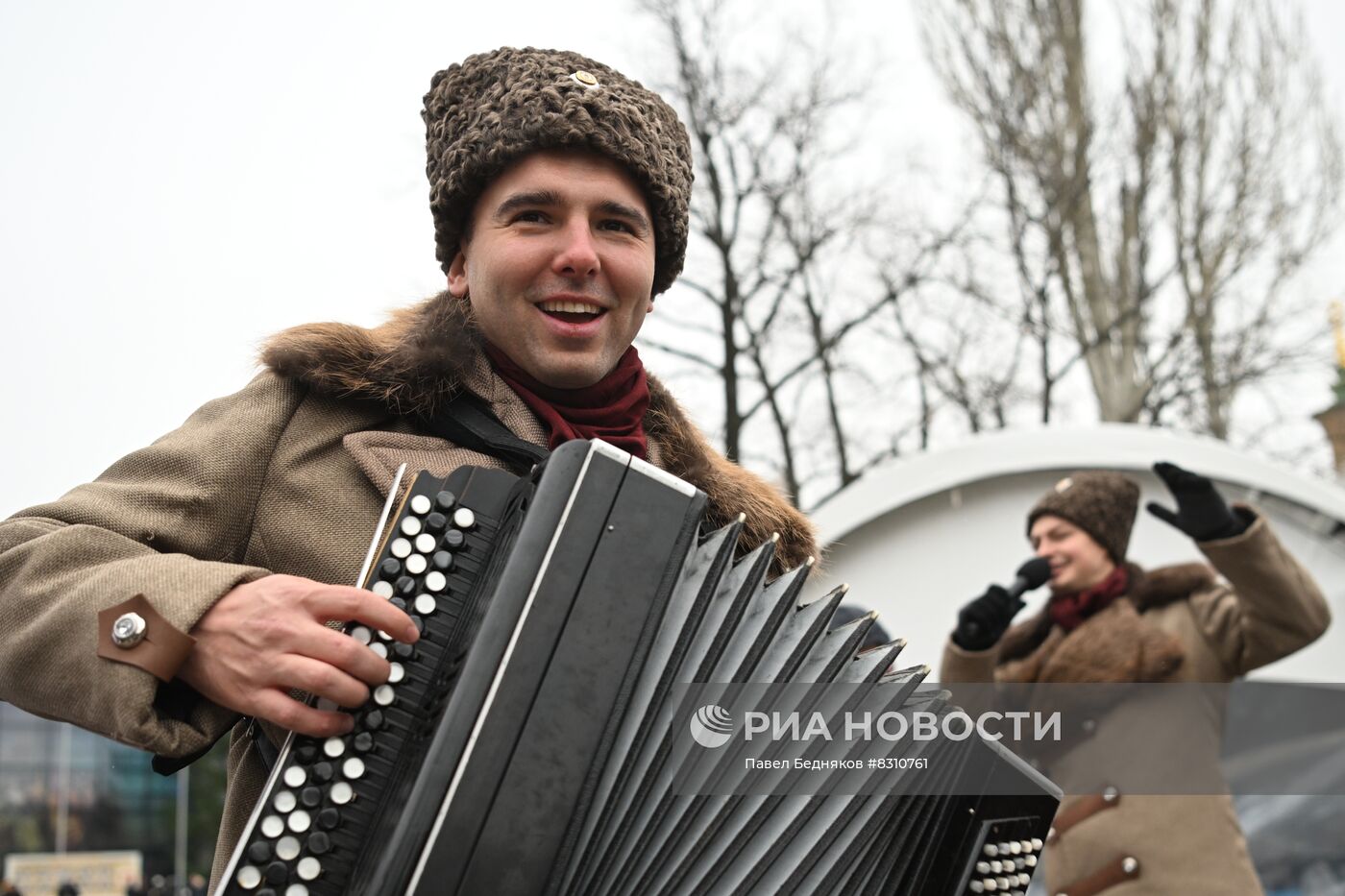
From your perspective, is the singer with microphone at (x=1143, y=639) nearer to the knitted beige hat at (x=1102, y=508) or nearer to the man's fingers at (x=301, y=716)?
the knitted beige hat at (x=1102, y=508)

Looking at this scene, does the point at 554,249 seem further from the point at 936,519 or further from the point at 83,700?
the point at 936,519

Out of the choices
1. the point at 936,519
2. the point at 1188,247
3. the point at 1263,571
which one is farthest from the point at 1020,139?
the point at 1263,571

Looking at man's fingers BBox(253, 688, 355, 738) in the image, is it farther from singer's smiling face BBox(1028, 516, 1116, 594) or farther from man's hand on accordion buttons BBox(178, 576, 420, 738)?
singer's smiling face BBox(1028, 516, 1116, 594)

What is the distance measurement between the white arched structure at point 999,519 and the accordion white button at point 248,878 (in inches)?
190

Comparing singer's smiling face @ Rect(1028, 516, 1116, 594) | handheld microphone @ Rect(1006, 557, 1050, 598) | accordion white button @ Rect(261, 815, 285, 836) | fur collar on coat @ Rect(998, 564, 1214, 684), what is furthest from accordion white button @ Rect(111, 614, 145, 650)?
singer's smiling face @ Rect(1028, 516, 1116, 594)

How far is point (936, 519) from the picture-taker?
249 inches

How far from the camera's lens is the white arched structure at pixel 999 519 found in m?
5.78

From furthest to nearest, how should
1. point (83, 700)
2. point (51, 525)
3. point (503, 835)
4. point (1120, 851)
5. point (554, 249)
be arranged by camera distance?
1. point (1120, 851)
2. point (554, 249)
3. point (51, 525)
4. point (83, 700)
5. point (503, 835)

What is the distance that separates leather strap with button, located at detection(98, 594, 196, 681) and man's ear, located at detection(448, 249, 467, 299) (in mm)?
778

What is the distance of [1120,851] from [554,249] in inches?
127

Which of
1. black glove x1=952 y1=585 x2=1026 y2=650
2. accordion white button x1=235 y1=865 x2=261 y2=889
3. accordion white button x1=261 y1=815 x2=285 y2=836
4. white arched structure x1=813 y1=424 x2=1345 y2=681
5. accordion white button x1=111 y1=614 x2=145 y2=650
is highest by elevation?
white arched structure x1=813 y1=424 x2=1345 y2=681

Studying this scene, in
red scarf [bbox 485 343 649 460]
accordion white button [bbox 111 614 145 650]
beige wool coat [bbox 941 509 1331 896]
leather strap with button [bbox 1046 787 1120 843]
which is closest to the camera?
accordion white button [bbox 111 614 145 650]

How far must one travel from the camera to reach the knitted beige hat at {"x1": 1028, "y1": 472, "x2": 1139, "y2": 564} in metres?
4.70
